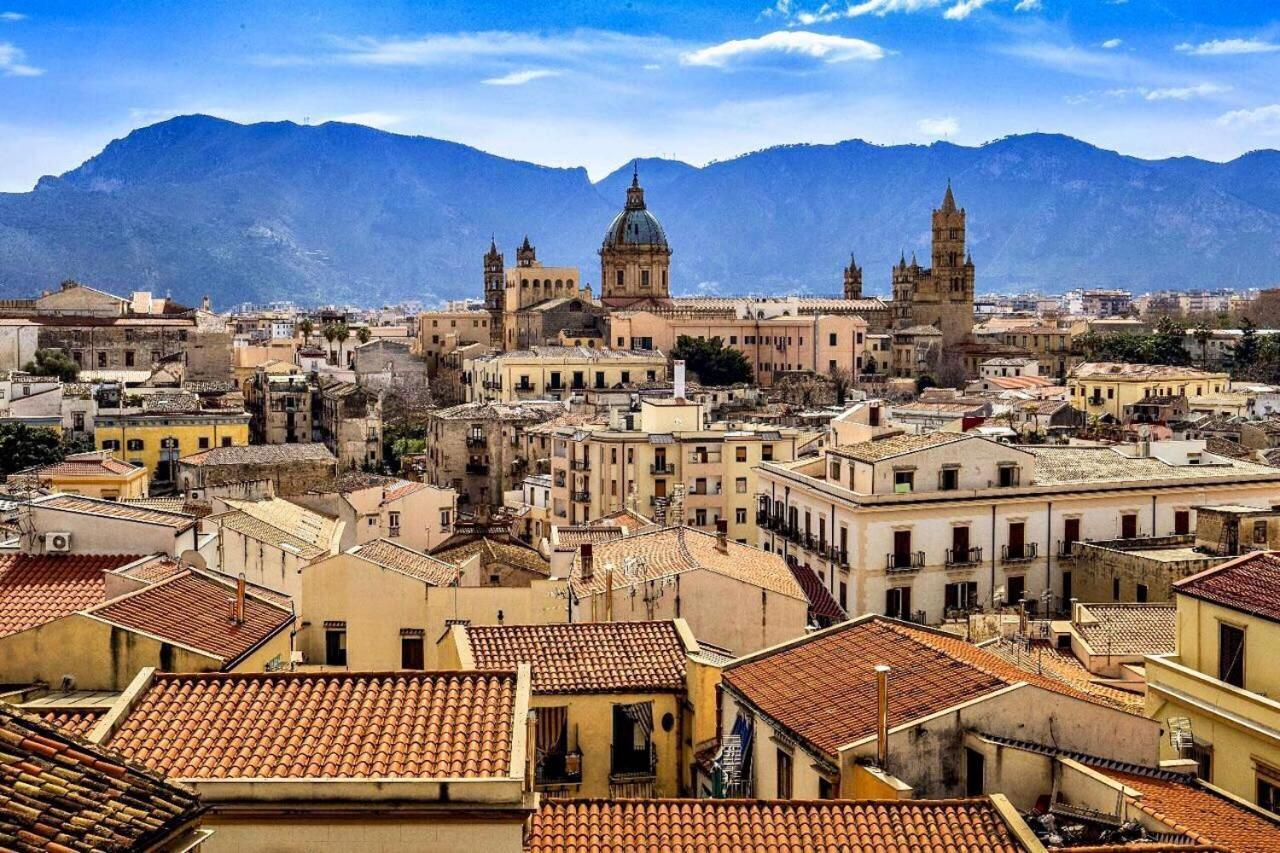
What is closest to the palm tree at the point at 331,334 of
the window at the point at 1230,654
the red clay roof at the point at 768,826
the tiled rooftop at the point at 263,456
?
the tiled rooftop at the point at 263,456

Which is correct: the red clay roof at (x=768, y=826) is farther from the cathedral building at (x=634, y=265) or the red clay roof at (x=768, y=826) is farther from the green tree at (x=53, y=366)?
the cathedral building at (x=634, y=265)

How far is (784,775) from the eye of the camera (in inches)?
619

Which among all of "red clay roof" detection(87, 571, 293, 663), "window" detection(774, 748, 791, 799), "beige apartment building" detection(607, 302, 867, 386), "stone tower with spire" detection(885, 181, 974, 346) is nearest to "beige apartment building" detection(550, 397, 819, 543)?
"red clay roof" detection(87, 571, 293, 663)

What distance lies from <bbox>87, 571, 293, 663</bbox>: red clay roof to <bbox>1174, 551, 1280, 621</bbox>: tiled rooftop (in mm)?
10369

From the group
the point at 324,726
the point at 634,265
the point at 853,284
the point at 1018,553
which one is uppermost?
the point at 634,265

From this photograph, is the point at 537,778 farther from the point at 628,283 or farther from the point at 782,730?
the point at 628,283

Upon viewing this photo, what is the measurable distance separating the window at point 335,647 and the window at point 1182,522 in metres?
23.0

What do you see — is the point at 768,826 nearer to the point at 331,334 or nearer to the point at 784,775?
the point at 784,775

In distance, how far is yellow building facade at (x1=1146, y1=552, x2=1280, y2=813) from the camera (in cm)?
1692

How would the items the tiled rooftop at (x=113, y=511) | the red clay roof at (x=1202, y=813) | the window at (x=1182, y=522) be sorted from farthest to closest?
the window at (x=1182, y=522) < the tiled rooftop at (x=113, y=511) < the red clay roof at (x=1202, y=813)

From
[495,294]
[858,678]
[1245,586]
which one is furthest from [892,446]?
[495,294]

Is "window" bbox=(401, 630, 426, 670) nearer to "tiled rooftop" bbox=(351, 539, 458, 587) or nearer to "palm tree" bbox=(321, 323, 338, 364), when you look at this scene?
"tiled rooftop" bbox=(351, 539, 458, 587)

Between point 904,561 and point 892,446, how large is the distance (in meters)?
2.88

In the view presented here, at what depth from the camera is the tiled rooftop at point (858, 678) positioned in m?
15.1
